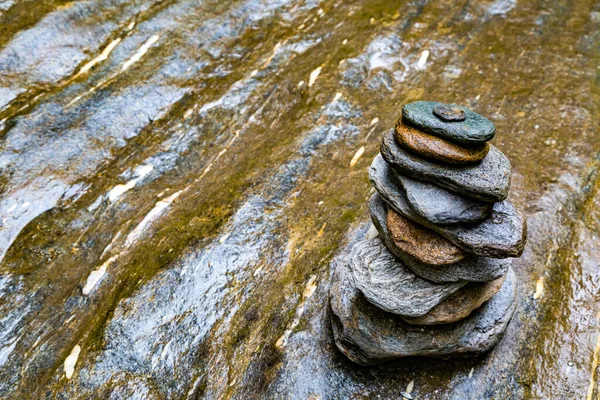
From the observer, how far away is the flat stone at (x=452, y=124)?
12.4ft

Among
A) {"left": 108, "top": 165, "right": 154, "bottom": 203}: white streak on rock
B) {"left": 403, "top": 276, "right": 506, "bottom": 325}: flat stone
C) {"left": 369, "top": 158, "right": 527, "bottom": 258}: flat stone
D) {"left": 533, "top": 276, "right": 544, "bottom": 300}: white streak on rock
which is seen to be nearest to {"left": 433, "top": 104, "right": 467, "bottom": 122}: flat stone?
{"left": 369, "top": 158, "right": 527, "bottom": 258}: flat stone

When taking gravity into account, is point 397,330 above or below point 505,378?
above

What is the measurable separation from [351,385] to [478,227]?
199cm

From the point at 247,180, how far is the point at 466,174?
3417 millimetres

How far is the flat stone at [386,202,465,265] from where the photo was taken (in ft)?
13.6

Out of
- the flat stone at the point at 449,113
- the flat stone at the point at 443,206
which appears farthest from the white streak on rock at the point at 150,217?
the flat stone at the point at 449,113

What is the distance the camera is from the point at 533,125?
22.9 ft

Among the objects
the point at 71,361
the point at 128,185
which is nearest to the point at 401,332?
the point at 71,361

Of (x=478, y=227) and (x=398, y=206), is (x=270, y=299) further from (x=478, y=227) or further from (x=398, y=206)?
(x=478, y=227)

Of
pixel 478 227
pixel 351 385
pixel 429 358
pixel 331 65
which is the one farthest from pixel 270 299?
pixel 331 65

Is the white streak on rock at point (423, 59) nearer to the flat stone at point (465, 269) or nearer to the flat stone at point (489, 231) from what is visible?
the flat stone at point (489, 231)

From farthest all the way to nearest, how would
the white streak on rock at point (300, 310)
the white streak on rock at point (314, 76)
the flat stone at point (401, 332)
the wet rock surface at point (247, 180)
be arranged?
the white streak on rock at point (314, 76)
the white streak on rock at point (300, 310)
the wet rock surface at point (247, 180)
the flat stone at point (401, 332)

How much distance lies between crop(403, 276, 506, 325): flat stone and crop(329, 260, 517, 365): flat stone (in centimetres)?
15

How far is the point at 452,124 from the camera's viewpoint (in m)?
3.84
